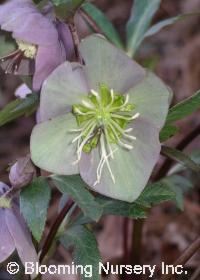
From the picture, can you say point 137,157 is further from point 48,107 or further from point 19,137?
point 19,137

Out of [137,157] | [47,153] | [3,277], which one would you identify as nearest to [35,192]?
[47,153]

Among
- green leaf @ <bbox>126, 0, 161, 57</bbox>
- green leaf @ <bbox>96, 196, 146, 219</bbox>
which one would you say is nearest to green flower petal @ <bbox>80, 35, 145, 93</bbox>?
green leaf @ <bbox>96, 196, 146, 219</bbox>

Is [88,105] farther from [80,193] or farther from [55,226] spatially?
[55,226]

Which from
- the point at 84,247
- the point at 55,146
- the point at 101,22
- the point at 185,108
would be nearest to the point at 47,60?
the point at 55,146

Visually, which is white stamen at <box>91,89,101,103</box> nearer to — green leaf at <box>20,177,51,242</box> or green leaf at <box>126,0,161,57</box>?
green leaf at <box>20,177,51,242</box>

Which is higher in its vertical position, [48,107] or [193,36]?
[48,107]
